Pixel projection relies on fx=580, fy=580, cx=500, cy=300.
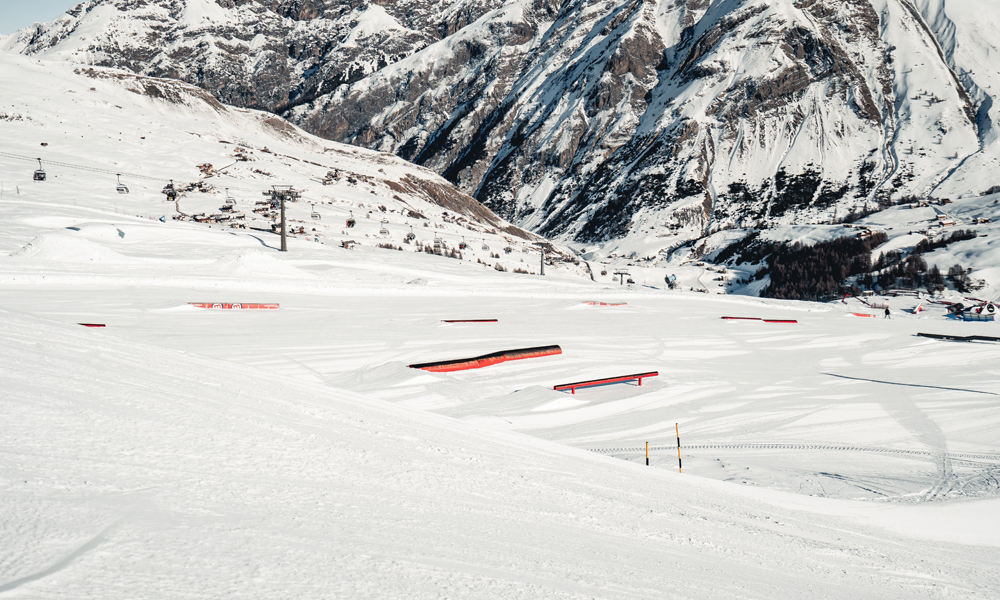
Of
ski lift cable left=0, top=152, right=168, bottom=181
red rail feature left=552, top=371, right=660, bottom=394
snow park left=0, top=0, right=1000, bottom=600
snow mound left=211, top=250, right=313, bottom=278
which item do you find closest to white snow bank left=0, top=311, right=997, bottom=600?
snow park left=0, top=0, right=1000, bottom=600

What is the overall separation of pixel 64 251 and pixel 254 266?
25.8 feet

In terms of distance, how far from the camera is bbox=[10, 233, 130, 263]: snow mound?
25.0 m

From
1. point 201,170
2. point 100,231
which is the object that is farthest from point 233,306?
point 201,170

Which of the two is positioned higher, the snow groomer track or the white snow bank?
the white snow bank

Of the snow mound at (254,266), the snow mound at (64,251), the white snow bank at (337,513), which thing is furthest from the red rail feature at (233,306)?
the white snow bank at (337,513)

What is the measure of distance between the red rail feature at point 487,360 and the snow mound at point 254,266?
16.8 meters

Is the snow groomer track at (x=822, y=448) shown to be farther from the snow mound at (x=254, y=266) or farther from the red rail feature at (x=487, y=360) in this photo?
the snow mound at (x=254, y=266)

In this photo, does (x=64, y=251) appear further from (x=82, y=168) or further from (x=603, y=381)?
(x=82, y=168)

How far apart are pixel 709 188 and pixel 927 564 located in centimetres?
17834

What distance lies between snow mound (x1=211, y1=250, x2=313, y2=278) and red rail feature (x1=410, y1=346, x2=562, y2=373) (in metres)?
16.8

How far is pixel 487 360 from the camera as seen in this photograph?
17172 millimetres

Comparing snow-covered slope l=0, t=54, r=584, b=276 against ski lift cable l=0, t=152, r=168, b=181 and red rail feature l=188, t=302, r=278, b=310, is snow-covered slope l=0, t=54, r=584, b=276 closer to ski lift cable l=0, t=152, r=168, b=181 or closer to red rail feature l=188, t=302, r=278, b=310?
ski lift cable l=0, t=152, r=168, b=181

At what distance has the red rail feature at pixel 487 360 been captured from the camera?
16094 millimetres

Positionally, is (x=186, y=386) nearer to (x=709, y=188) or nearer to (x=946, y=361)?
(x=946, y=361)
